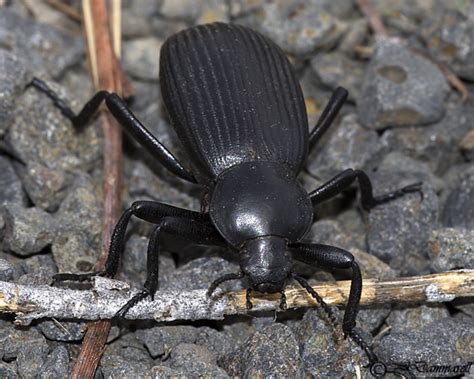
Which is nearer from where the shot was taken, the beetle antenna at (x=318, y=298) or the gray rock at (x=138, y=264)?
the beetle antenna at (x=318, y=298)

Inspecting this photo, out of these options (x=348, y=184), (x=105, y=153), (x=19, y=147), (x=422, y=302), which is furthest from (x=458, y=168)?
(x=19, y=147)

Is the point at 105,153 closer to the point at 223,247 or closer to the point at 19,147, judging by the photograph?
the point at 19,147

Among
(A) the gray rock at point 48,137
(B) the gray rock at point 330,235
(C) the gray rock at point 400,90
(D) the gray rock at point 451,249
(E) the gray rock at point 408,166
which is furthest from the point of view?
(C) the gray rock at point 400,90

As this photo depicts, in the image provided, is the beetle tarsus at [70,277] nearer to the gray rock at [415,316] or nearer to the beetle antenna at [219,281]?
the beetle antenna at [219,281]

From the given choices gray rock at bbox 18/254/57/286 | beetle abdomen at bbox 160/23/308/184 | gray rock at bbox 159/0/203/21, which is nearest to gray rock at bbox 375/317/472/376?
beetle abdomen at bbox 160/23/308/184

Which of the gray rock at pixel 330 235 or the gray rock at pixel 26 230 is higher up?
the gray rock at pixel 26 230

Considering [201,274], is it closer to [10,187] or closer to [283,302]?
[283,302]

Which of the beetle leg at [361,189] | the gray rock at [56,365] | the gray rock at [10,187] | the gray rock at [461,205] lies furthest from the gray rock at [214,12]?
the gray rock at [56,365]
